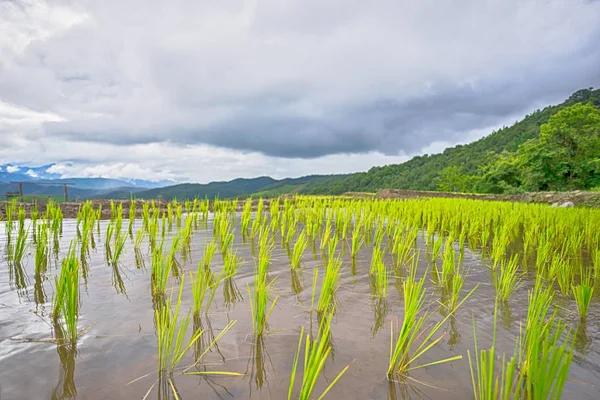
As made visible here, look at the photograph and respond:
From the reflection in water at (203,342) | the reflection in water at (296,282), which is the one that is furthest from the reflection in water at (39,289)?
the reflection in water at (296,282)

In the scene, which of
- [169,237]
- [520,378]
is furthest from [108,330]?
[169,237]

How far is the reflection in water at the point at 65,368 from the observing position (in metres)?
1.53

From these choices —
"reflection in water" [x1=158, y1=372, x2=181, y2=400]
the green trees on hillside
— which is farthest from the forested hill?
"reflection in water" [x1=158, y1=372, x2=181, y2=400]

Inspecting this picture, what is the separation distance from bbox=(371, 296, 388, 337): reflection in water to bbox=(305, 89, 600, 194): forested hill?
117 ft

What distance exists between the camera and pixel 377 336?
212 cm

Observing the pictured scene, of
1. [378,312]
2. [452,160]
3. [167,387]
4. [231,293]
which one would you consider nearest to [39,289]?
[231,293]

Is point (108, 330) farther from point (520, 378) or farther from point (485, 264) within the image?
point (485, 264)

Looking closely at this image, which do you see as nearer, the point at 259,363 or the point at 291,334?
the point at 259,363

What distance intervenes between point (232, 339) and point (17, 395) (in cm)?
102

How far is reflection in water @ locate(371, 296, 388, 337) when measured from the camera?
7.36ft

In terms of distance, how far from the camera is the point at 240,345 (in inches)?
76.9

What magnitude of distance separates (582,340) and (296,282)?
2.16 metres

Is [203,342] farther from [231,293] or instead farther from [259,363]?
[231,293]

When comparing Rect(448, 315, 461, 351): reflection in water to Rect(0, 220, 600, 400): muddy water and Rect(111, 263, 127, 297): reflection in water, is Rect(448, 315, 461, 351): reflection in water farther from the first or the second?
Rect(111, 263, 127, 297): reflection in water
